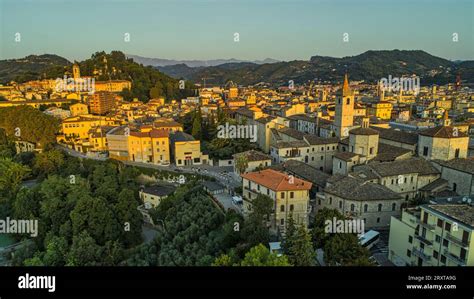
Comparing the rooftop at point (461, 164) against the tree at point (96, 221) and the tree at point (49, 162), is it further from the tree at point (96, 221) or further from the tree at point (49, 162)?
the tree at point (49, 162)

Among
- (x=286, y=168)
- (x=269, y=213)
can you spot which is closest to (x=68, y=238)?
(x=269, y=213)

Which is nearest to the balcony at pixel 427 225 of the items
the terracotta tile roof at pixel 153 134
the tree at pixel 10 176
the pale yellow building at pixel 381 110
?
the terracotta tile roof at pixel 153 134

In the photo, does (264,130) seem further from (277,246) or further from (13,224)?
(13,224)

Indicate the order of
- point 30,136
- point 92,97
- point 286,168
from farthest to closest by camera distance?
1. point 92,97
2. point 30,136
3. point 286,168

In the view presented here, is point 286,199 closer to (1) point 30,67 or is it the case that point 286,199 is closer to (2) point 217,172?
(2) point 217,172

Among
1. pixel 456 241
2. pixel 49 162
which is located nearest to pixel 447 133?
pixel 456 241

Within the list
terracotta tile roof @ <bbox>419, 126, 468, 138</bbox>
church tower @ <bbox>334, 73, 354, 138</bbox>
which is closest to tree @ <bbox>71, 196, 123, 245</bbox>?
church tower @ <bbox>334, 73, 354, 138</bbox>
